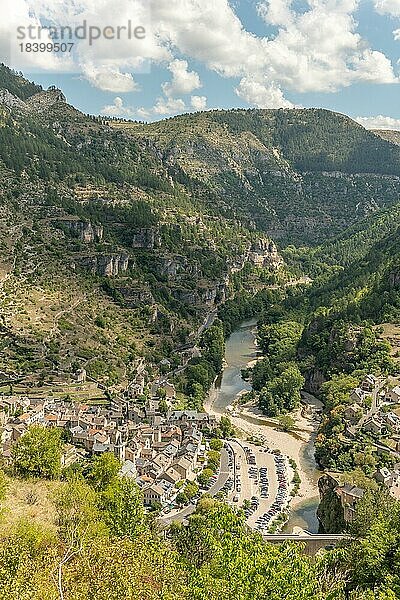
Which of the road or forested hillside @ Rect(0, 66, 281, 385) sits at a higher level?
forested hillside @ Rect(0, 66, 281, 385)

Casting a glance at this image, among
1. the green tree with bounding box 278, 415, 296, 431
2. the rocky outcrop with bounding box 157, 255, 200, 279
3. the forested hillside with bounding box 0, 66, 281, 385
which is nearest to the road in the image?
the green tree with bounding box 278, 415, 296, 431

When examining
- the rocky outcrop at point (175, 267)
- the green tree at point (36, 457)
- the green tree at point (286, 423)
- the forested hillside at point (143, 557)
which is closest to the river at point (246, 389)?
the green tree at point (286, 423)

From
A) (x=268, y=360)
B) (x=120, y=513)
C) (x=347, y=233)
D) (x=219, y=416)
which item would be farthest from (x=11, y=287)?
(x=347, y=233)

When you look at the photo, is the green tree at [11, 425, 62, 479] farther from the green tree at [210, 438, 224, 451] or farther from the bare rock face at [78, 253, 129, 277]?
the bare rock face at [78, 253, 129, 277]

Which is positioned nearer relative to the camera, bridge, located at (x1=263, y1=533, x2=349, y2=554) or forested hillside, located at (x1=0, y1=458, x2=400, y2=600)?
forested hillside, located at (x1=0, y1=458, x2=400, y2=600)

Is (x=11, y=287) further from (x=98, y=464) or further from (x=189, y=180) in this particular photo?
(x=189, y=180)

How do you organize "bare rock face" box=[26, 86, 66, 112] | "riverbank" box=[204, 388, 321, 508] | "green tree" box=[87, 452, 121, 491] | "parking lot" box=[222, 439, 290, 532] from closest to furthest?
"green tree" box=[87, 452, 121, 491] → "parking lot" box=[222, 439, 290, 532] → "riverbank" box=[204, 388, 321, 508] → "bare rock face" box=[26, 86, 66, 112]
